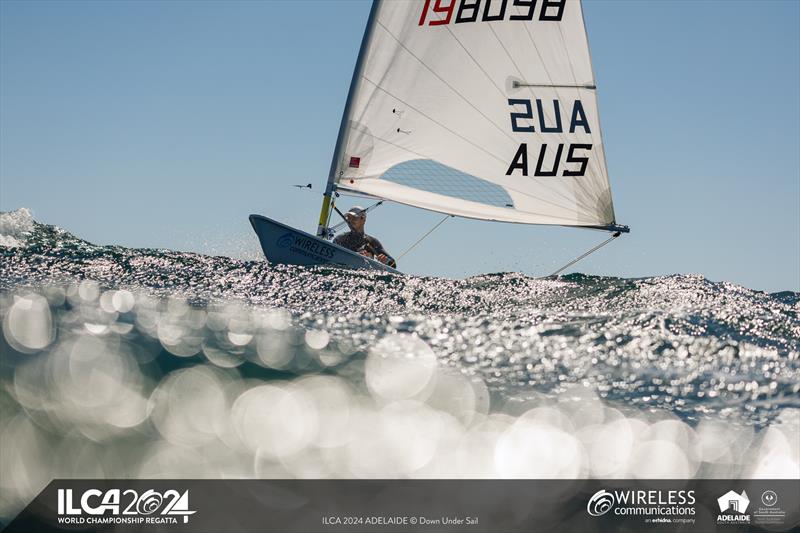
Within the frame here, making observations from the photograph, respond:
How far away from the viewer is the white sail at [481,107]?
50.5ft

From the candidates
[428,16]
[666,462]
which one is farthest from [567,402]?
[428,16]

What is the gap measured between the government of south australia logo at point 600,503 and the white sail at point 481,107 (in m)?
Answer: 11.0

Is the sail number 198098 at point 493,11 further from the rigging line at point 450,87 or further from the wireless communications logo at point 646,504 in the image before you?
the wireless communications logo at point 646,504

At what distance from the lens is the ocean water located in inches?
217

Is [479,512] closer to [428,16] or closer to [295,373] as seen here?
[295,373]

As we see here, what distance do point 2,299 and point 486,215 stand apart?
31.0 ft

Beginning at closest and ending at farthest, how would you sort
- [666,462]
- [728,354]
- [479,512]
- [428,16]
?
[479,512] → [666,462] → [728,354] → [428,16]


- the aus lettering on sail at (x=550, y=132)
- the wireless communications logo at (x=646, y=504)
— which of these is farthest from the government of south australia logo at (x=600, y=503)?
the aus lettering on sail at (x=550, y=132)

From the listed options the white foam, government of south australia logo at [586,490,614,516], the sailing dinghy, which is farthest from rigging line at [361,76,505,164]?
government of south australia logo at [586,490,614,516]

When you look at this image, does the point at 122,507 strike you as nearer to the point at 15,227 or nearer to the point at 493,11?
the point at 493,11

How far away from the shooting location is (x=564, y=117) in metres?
16.4

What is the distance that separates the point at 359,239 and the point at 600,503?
35.5ft

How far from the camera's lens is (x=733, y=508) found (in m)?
5.14

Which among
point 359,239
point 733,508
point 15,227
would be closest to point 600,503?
point 733,508
